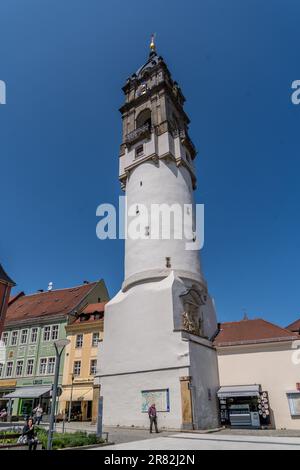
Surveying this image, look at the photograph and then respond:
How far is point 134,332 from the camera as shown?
2394 centimetres

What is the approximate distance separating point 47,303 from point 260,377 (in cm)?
2773

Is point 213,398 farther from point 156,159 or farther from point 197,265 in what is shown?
point 156,159

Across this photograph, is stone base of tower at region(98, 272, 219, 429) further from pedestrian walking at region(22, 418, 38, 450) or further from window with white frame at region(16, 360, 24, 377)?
window with white frame at region(16, 360, 24, 377)

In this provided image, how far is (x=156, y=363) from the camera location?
21859mm

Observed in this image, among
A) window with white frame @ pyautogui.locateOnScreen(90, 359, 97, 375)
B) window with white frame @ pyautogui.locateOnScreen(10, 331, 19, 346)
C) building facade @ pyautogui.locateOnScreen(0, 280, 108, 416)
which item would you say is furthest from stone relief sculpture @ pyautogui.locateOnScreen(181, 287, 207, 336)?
window with white frame @ pyautogui.locateOnScreen(10, 331, 19, 346)

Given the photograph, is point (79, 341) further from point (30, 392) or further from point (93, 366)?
point (30, 392)

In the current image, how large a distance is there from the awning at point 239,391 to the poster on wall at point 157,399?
4.79 m

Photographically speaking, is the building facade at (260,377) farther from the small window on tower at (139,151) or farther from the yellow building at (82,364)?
the small window on tower at (139,151)


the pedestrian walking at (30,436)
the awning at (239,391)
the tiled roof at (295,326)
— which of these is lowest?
the pedestrian walking at (30,436)

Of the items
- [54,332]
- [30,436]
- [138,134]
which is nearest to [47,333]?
[54,332]

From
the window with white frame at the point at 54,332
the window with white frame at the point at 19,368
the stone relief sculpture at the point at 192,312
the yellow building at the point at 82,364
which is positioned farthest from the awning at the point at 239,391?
the window with white frame at the point at 19,368

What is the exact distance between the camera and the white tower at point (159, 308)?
21062mm

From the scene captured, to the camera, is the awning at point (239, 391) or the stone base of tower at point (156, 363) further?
the awning at point (239, 391)
